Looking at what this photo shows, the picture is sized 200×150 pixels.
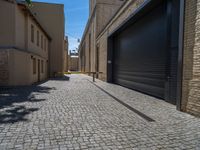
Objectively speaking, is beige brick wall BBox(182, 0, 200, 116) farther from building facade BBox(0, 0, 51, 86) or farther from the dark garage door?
building facade BBox(0, 0, 51, 86)

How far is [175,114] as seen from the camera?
5133 mm

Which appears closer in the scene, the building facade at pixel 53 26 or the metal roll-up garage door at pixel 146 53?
the metal roll-up garage door at pixel 146 53

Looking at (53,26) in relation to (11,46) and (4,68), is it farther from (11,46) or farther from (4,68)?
(4,68)

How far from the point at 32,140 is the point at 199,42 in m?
4.59

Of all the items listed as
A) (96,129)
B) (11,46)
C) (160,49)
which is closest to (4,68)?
(11,46)

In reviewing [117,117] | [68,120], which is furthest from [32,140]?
[117,117]

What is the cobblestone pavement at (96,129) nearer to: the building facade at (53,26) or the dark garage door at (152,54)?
the dark garage door at (152,54)

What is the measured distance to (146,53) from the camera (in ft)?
29.3

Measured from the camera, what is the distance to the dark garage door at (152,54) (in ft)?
21.6

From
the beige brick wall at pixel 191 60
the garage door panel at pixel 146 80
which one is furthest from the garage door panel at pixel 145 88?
the beige brick wall at pixel 191 60

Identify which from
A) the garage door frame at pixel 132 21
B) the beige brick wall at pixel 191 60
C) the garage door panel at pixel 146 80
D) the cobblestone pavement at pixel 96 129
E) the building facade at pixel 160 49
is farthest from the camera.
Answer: the garage door panel at pixel 146 80

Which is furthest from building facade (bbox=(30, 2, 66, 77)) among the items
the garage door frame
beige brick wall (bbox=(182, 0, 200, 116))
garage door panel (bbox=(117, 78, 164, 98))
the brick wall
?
beige brick wall (bbox=(182, 0, 200, 116))

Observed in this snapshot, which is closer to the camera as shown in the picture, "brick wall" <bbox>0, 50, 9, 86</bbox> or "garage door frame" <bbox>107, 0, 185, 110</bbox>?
"garage door frame" <bbox>107, 0, 185, 110</bbox>

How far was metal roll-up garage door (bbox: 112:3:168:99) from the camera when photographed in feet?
24.4
